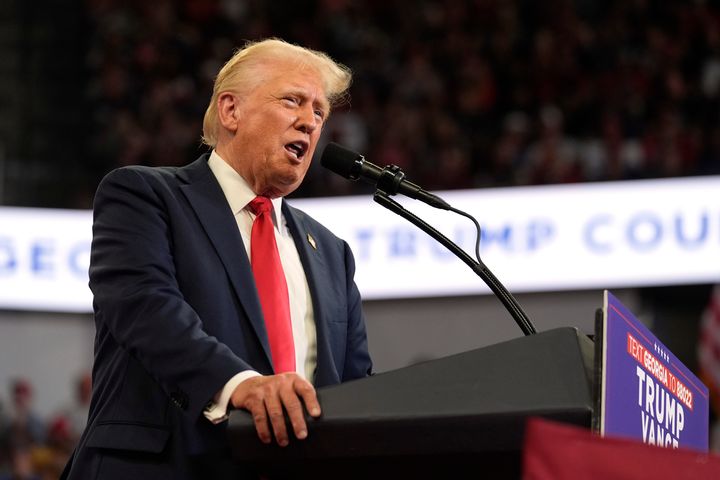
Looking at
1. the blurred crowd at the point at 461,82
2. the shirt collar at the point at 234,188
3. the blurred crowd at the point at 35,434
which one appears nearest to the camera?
the shirt collar at the point at 234,188

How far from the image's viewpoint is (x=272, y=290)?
188 cm

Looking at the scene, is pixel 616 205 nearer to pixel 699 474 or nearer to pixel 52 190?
pixel 52 190

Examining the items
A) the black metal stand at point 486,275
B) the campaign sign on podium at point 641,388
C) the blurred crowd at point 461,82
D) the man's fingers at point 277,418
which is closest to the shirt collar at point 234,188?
the black metal stand at point 486,275

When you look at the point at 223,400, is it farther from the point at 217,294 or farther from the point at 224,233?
the point at 224,233

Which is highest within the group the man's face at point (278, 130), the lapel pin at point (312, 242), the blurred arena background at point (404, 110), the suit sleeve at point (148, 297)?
the blurred arena background at point (404, 110)

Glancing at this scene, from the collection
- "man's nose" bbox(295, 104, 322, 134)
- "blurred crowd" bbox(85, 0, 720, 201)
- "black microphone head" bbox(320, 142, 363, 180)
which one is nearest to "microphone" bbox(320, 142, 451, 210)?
"black microphone head" bbox(320, 142, 363, 180)

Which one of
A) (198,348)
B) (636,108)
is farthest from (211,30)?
(198,348)

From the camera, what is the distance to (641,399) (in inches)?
58.1

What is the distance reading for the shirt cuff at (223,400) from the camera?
1564mm

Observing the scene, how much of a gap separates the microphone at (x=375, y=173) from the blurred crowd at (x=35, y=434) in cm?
454

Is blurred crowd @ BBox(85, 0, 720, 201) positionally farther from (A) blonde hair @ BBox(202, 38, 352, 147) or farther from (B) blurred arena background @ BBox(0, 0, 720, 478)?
(A) blonde hair @ BBox(202, 38, 352, 147)

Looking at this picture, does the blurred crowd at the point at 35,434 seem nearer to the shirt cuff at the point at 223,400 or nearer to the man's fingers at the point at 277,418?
the shirt cuff at the point at 223,400

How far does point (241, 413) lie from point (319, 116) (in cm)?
72

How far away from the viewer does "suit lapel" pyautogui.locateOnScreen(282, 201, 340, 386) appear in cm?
190
